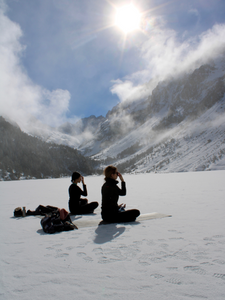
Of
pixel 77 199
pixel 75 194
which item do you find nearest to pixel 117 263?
pixel 75 194

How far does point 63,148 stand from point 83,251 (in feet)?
486

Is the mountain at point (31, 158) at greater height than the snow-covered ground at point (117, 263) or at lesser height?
greater

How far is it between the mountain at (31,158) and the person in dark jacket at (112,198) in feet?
338

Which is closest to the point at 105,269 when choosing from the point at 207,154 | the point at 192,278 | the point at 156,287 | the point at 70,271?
the point at 70,271

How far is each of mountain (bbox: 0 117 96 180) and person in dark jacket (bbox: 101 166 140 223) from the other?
103m

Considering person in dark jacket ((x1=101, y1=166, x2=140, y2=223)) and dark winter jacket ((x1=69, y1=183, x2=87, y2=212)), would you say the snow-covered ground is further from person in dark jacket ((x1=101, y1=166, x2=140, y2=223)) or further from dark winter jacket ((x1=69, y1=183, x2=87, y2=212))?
dark winter jacket ((x1=69, y1=183, x2=87, y2=212))

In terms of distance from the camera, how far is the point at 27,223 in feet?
27.0

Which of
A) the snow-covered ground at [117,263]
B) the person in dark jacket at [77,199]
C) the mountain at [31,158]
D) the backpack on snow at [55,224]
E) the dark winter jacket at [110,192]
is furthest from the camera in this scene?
the mountain at [31,158]

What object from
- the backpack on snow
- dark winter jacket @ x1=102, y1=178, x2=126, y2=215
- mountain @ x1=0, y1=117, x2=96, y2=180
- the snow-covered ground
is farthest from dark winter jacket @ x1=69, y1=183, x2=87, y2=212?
mountain @ x1=0, y1=117, x2=96, y2=180

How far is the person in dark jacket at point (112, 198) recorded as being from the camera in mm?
7168

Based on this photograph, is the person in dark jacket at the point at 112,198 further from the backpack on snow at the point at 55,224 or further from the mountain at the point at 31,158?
the mountain at the point at 31,158

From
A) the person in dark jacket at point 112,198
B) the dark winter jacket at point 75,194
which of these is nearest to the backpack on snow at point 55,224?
the person in dark jacket at point 112,198

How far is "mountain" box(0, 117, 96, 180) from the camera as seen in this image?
10719 centimetres

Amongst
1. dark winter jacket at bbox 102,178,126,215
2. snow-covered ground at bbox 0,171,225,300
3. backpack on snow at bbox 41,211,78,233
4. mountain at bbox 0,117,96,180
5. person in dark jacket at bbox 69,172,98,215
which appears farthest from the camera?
mountain at bbox 0,117,96,180
